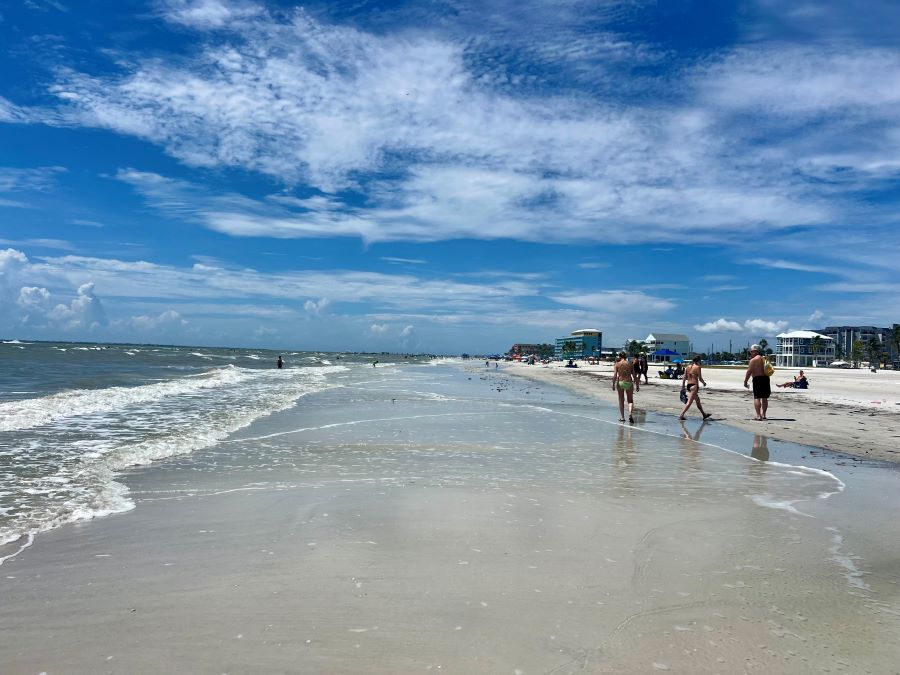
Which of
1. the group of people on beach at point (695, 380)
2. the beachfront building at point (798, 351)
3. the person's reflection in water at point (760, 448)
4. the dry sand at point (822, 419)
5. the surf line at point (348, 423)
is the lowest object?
the surf line at point (348, 423)

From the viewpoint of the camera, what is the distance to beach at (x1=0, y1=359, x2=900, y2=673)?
12.0 feet

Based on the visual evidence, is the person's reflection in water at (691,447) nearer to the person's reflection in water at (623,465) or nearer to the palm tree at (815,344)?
the person's reflection in water at (623,465)

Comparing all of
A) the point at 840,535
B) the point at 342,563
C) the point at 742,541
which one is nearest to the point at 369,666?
the point at 342,563

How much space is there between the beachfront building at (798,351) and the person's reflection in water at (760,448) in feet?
422

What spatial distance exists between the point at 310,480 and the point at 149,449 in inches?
185

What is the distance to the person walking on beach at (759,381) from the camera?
17391 mm

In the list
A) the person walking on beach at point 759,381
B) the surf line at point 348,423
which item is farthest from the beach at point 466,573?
the person walking on beach at point 759,381

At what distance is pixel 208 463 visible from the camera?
34.1ft

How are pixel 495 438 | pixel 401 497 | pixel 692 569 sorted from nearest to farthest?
pixel 692 569
pixel 401 497
pixel 495 438

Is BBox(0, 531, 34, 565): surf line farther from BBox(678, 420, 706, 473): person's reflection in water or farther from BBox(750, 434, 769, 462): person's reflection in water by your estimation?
BBox(750, 434, 769, 462): person's reflection in water

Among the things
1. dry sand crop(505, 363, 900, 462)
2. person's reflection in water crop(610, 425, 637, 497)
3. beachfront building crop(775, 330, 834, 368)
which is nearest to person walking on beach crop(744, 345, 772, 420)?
dry sand crop(505, 363, 900, 462)

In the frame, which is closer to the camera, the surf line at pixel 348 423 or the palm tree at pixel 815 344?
the surf line at pixel 348 423

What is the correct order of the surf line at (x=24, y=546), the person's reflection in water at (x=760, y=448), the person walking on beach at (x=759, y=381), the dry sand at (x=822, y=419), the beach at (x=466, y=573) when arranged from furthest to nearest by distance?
the person walking on beach at (x=759, y=381) → the dry sand at (x=822, y=419) → the person's reflection in water at (x=760, y=448) → the surf line at (x=24, y=546) → the beach at (x=466, y=573)

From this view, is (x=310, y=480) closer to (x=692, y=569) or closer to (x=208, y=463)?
(x=208, y=463)
